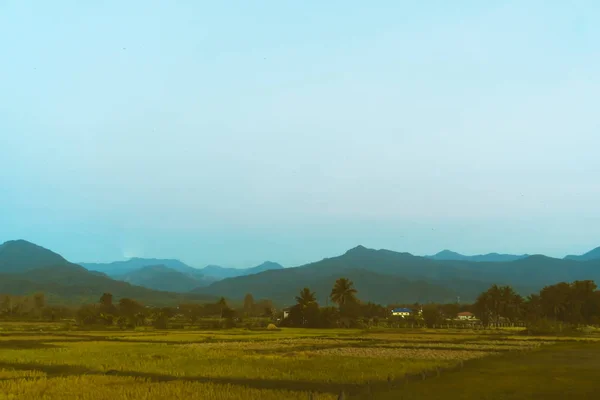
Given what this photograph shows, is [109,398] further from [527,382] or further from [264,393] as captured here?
[527,382]

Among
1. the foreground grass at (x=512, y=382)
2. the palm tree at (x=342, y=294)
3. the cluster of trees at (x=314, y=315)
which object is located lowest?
the foreground grass at (x=512, y=382)

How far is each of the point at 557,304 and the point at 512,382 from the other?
3784 inches

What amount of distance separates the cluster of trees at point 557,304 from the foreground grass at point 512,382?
75697 mm

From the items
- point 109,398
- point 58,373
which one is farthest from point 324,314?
point 109,398

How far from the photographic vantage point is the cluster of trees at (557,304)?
367 feet

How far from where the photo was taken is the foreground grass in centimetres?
2366

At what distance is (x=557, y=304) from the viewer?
114 m

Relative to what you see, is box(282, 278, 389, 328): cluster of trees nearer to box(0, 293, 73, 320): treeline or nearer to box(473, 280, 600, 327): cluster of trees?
box(473, 280, 600, 327): cluster of trees

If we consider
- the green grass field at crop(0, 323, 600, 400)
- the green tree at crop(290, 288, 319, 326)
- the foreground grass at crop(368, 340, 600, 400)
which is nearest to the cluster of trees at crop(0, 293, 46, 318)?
the green tree at crop(290, 288, 319, 326)

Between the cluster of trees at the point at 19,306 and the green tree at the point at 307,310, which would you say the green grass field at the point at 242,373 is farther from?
the cluster of trees at the point at 19,306

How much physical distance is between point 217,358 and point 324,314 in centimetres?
7258

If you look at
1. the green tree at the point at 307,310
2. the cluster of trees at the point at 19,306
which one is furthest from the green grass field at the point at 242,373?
the cluster of trees at the point at 19,306

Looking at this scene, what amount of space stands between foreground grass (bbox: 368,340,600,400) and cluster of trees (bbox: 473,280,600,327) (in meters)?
75.7

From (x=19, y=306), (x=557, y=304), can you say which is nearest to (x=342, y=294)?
(x=557, y=304)
